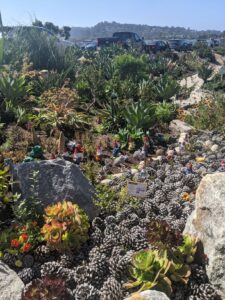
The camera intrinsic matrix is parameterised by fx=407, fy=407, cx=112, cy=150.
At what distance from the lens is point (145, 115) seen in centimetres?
908

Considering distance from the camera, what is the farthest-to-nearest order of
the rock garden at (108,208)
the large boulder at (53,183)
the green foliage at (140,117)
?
the green foliage at (140,117) → the large boulder at (53,183) → the rock garden at (108,208)

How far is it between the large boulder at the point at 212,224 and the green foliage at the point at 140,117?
4424mm

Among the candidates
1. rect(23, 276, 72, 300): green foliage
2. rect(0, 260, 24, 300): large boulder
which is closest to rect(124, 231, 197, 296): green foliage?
rect(23, 276, 72, 300): green foliage

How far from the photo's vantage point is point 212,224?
4320 mm

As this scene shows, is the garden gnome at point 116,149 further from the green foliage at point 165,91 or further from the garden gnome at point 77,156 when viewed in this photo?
the green foliage at point 165,91

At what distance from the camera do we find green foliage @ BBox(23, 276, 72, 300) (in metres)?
3.69

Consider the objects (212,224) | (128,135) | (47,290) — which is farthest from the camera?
(128,135)

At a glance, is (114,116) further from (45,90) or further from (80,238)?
(80,238)

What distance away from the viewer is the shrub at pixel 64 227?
4578mm

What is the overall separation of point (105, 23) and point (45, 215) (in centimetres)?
16292

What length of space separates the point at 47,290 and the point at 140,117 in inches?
226

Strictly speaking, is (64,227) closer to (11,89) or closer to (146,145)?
(146,145)

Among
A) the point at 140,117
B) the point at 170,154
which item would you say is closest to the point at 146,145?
the point at 170,154

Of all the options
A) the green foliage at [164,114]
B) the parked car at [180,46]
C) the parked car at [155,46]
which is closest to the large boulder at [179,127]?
the green foliage at [164,114]
